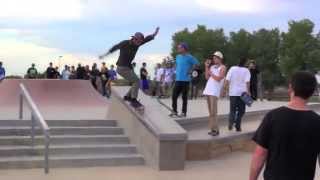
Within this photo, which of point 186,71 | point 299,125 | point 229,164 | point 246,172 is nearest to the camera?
point 299,125

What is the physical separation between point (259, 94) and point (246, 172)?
1734 centimetres

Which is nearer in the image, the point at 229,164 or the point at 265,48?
the point at 229,164

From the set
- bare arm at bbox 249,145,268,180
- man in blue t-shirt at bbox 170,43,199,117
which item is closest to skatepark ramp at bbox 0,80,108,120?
man in blue t-shirt at bbox 170,43,199,117

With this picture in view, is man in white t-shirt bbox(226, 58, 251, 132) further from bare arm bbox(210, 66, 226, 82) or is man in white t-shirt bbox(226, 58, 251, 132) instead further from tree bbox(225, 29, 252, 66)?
tree bbox(225, 29, 252, 66)

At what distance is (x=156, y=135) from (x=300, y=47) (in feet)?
202

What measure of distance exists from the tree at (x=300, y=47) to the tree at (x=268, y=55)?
415 cm

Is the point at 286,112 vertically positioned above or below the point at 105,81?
above

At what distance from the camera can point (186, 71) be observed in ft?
46.8

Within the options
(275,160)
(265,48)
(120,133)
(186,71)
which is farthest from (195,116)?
(265,48)

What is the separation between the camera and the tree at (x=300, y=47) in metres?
69.9

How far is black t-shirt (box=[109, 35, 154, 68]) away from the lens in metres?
12.9

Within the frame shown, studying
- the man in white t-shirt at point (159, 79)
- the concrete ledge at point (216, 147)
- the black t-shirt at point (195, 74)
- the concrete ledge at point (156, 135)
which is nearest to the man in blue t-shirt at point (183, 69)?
the concrete ledge at point (156, 135)

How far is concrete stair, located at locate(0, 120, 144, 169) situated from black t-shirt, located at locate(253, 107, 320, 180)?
23.5 feet

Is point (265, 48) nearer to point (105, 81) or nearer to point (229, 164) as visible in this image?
point (105, 81)
